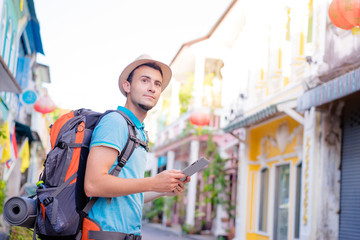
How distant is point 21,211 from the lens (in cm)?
227

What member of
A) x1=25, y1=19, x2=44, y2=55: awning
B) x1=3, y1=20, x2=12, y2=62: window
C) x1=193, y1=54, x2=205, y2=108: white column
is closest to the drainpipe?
x1=3, y1=20, x2=12, y2=62: window

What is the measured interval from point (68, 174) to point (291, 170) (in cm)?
1157

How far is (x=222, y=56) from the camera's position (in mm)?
23234

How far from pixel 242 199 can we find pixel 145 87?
1389 cm

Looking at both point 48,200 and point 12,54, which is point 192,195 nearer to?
point 12,54

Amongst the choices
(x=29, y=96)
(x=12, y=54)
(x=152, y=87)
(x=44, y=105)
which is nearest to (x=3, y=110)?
→ (x=12, y=54)

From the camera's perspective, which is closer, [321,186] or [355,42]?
[355,42]

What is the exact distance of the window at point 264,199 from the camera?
15289mm

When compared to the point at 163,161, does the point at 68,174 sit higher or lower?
lower

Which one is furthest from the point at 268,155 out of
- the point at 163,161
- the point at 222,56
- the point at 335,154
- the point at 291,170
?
the point at 163,161

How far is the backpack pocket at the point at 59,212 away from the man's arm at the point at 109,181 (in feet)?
0.28

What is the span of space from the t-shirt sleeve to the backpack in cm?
4

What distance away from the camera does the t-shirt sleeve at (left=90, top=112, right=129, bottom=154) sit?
86.7 inches

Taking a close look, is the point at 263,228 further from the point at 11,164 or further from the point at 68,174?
the point at 68,174
